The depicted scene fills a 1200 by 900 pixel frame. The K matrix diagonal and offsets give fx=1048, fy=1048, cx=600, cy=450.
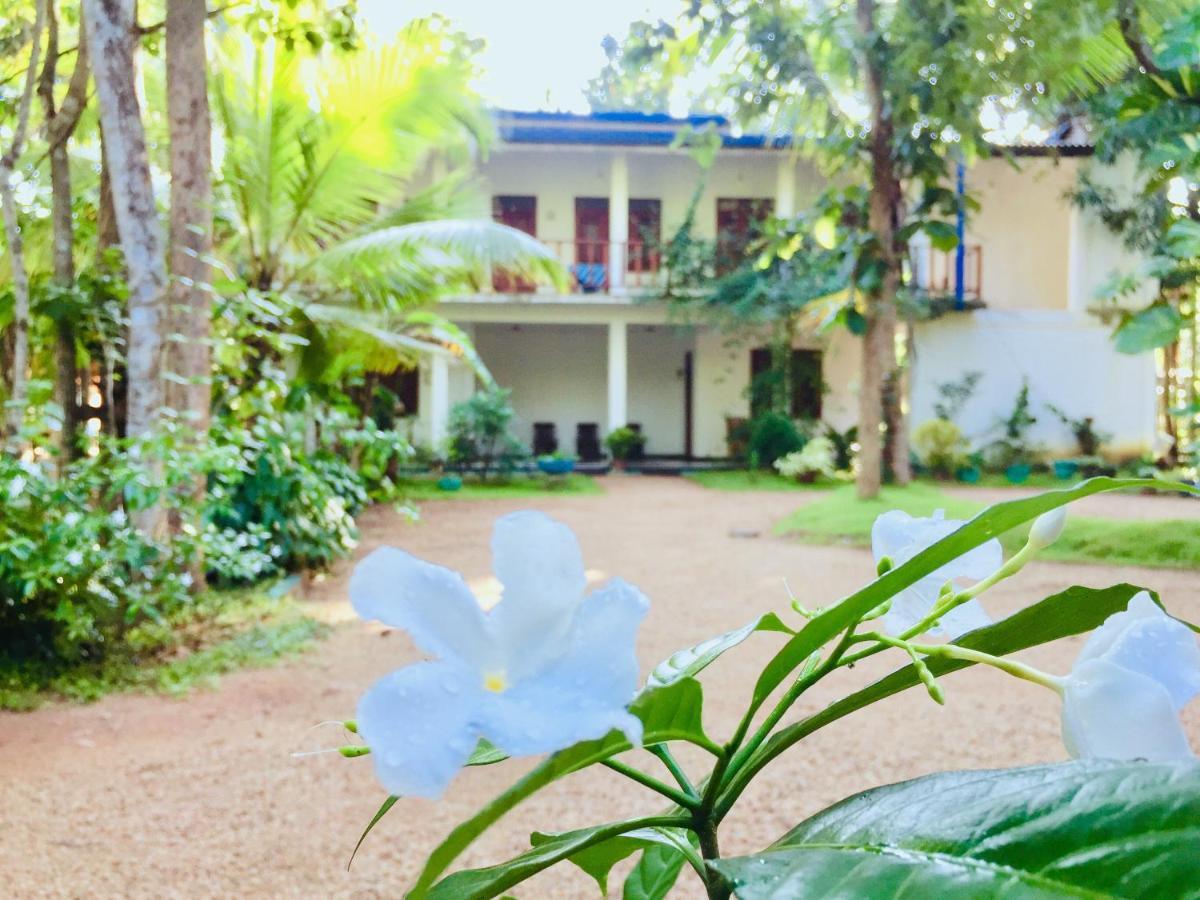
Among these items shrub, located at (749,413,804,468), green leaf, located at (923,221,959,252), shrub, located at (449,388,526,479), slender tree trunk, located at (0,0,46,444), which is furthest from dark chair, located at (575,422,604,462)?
slender tree trunk, located at (0,0,46,444)

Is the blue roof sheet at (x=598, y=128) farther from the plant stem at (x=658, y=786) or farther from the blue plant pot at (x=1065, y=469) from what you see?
the plant stem at (x=658, y=786)

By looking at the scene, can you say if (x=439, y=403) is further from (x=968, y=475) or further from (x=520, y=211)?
(x=968, y=475)

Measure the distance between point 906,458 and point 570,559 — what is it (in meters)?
11.5

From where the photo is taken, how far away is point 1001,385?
13609mm

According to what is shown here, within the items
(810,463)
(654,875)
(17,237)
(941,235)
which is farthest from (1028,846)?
(810,463)

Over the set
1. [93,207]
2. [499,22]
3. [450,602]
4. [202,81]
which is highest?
[499,22]

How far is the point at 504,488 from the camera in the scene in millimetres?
12000

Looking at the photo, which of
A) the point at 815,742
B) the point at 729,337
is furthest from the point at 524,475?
the point at 815,742

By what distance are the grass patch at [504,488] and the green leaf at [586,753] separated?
399 inches

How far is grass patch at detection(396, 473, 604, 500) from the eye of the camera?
36.5 ft

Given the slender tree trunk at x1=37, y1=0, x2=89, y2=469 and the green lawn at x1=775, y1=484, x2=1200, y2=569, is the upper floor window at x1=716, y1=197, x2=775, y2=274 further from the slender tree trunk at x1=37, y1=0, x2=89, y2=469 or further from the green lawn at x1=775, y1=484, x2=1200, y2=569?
the slender tree trunk at x1=37, y1=0, x2=89, y2=469

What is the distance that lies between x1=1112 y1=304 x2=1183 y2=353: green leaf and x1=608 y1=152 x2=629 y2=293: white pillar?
26.4 feet

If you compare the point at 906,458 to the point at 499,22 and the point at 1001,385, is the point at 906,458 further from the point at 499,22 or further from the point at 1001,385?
the point at 499,22

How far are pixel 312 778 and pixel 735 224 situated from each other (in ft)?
40.6
